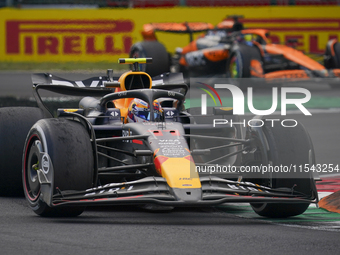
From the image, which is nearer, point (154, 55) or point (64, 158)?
point (64, 158)

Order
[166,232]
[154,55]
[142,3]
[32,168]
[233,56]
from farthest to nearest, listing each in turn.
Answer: [142,3] < [233,56] < [154,55] < [32,168] < [166,232]

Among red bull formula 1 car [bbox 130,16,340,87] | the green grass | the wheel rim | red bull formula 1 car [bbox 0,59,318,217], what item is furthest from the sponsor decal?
the wheel rim

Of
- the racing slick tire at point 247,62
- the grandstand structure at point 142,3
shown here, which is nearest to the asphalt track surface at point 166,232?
the racing slick tire at point 247,62

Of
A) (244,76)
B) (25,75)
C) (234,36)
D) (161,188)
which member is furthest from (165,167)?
(25,75)

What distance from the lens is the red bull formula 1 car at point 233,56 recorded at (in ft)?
56.8

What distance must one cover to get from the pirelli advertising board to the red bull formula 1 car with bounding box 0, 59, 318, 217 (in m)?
15.6

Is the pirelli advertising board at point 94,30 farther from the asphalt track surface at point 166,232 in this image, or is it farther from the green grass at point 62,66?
the asphalt track surface at point 166,232

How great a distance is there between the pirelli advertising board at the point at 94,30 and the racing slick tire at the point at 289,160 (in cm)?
1691

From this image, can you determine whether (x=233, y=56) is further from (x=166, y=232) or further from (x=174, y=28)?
(x=166, y=232)

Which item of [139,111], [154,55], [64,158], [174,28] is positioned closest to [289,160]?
[139,111]

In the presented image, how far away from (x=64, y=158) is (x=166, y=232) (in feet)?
3.50

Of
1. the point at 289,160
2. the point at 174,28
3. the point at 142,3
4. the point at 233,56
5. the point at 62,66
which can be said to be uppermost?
the point at 142,3

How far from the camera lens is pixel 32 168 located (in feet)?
22.1

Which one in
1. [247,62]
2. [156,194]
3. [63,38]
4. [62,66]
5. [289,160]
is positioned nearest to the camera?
[156,194]
